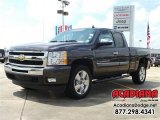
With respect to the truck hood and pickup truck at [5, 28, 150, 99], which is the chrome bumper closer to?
pickup truck at [5, 28, 150, 99]

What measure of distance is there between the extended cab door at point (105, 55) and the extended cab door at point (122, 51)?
0.67ft

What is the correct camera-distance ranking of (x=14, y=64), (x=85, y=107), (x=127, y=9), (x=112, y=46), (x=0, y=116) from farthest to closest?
(x=127, y=9) < (x=112, y=46) < (x=14, y=64) < (x=85, y=107) < (x=0, y=116)

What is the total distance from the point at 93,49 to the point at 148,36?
31.5 m

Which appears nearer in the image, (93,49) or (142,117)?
(142,117)

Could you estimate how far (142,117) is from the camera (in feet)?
19.9

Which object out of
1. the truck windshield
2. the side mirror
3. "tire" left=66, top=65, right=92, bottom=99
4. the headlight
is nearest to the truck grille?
the headlight

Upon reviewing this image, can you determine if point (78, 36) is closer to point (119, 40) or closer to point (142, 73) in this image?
point (119, 40)

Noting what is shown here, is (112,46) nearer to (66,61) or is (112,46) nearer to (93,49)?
(93,49)

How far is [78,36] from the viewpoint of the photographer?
864 centimetres

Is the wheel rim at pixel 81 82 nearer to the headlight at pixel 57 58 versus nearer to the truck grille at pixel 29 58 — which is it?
the headlight at pixel 57 58

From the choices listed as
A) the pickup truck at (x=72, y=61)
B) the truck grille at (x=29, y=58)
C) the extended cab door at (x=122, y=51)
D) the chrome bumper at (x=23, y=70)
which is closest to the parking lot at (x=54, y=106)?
the pickup truck at (x=72, y=61)

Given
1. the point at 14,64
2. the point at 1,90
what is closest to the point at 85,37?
the point at 14,64

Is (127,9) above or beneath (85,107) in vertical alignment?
above

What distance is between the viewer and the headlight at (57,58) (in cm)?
711
